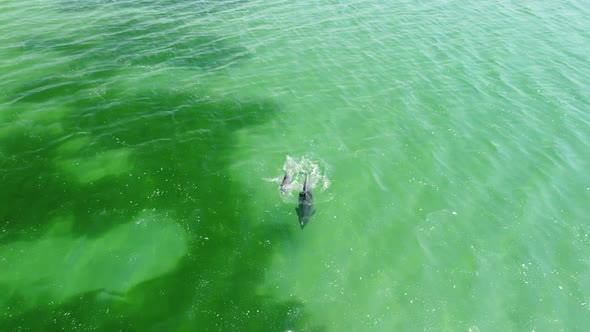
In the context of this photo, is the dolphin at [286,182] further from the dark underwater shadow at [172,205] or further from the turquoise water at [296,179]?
the dark underwater shadow at [172,205]

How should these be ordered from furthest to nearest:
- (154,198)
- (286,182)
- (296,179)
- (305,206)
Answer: (296,179) < (286,182) < (154,198) < (305,206)

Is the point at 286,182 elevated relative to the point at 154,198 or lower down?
elevated

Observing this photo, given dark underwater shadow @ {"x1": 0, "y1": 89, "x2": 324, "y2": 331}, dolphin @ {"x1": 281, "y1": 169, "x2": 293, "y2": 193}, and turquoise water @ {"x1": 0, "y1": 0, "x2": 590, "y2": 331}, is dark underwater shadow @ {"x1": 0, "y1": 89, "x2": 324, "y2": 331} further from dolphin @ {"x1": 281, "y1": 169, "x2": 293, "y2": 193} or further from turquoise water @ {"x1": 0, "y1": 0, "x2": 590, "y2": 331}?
dolphin @ {"x1": 281, "y1": 169, "x2": 293, "y2": 193}

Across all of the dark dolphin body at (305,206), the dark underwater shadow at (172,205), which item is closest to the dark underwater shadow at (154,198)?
the dark underwater shadow at (172,205)

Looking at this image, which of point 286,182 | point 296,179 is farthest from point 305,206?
point 296,179

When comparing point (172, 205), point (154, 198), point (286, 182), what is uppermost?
point (286, 182)

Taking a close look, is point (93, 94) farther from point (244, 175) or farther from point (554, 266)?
point (554, 266)

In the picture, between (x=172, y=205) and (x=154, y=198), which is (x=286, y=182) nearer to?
(x=172, y=205)
